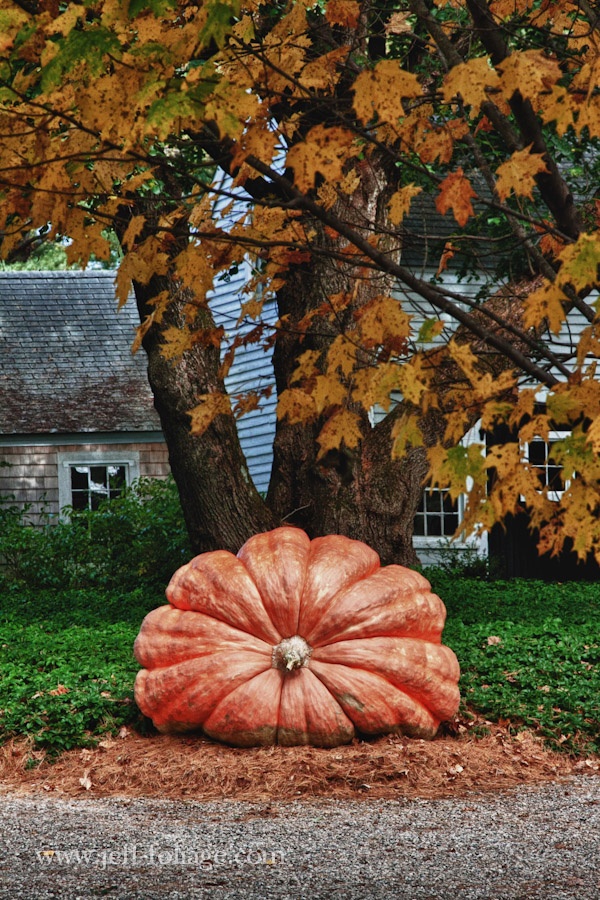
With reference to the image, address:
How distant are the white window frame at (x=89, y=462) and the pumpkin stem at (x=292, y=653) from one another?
10677mm

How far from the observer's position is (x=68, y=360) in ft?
55.5

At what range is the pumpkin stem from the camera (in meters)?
5.27

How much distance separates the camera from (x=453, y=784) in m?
4.80

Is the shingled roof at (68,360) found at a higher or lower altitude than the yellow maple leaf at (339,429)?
higher

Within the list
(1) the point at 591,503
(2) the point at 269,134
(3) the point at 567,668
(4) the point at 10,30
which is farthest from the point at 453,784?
(4) the point at 10,30

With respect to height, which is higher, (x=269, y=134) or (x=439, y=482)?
(x=269, y=134)

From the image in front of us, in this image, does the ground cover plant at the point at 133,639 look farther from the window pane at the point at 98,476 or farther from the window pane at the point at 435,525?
the window pane at the point at 98,476

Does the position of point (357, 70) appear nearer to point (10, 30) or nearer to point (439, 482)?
point (10, 30)

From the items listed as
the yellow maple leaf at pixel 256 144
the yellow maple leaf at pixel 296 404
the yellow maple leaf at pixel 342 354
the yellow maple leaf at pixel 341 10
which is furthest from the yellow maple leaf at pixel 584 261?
the yellow maple leaf at pixel 341 10

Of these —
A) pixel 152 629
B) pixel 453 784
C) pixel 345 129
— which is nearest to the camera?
pixel 345 129

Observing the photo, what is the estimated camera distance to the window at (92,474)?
52.0 ft

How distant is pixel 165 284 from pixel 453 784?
3.98 meters

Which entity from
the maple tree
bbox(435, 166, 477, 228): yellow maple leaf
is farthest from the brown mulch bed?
bbox(435, 166, 477, 228): yellow maple leaf

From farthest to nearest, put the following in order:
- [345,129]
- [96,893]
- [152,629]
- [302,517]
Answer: [302,517] → [152,629] → [96,893] → [345,129]
